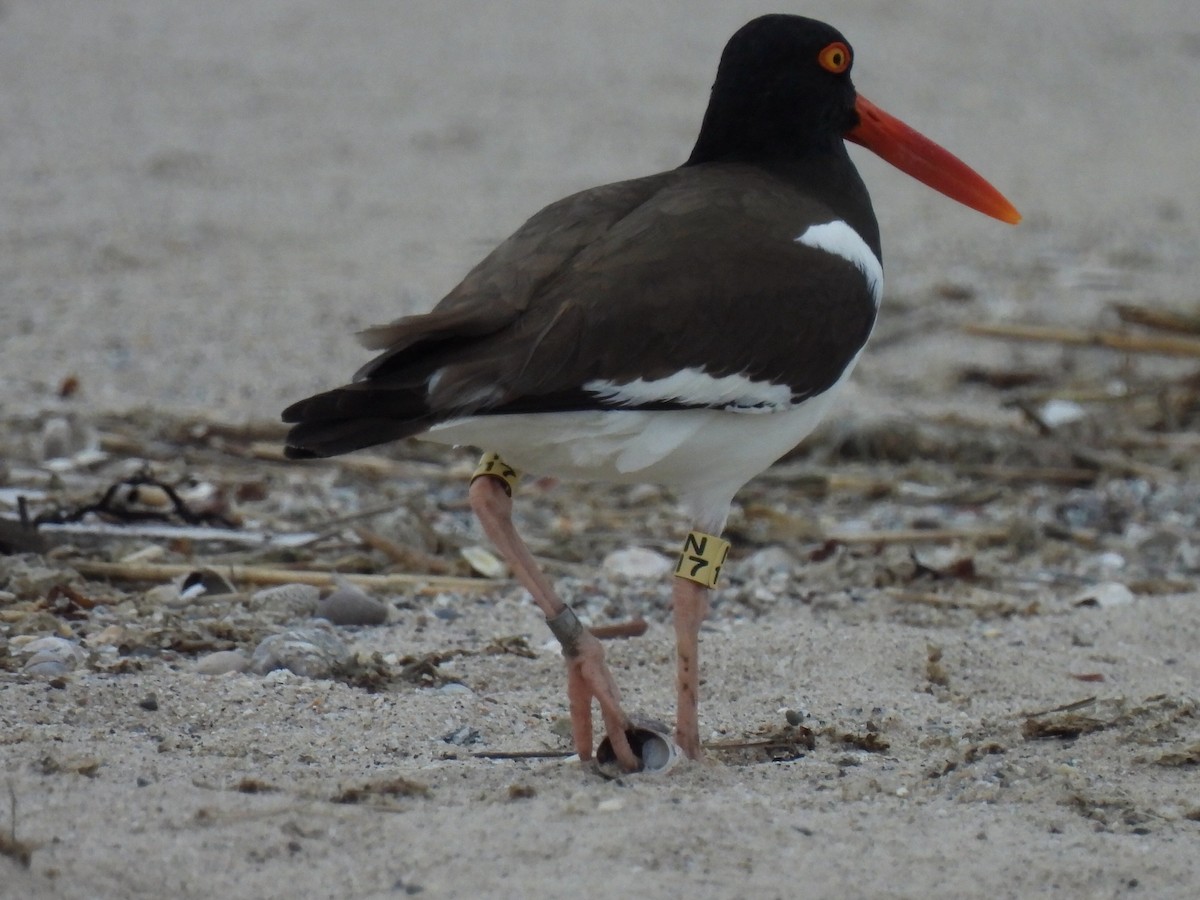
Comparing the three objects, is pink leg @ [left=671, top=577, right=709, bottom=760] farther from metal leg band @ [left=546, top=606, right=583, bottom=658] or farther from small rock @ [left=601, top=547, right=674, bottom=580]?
small rock @ [left=601, top=547, right=674, bottom=580]

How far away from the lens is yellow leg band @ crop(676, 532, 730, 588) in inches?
168

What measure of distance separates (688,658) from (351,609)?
4.48ft

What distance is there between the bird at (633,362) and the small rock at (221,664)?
2.85 feet

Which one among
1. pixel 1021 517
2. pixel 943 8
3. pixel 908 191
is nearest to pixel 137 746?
pixel 1021 517

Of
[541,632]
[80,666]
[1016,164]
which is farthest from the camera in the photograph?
[1016,164]

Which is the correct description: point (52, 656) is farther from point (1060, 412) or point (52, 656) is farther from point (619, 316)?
point (1060, 412)

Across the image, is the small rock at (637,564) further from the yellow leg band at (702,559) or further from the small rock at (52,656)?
the small rock at (52,656)

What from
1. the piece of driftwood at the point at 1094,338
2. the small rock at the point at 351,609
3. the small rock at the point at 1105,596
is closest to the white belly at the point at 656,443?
the small rock at the point at 351,609

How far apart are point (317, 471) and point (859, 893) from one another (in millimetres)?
4007

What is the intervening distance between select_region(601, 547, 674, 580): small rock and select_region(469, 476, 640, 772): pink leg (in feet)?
6.11

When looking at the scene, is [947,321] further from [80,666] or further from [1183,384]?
[80,666]

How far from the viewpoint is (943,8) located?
18.5 m

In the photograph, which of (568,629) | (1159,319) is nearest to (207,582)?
(568,629)

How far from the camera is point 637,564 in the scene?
6.11m
